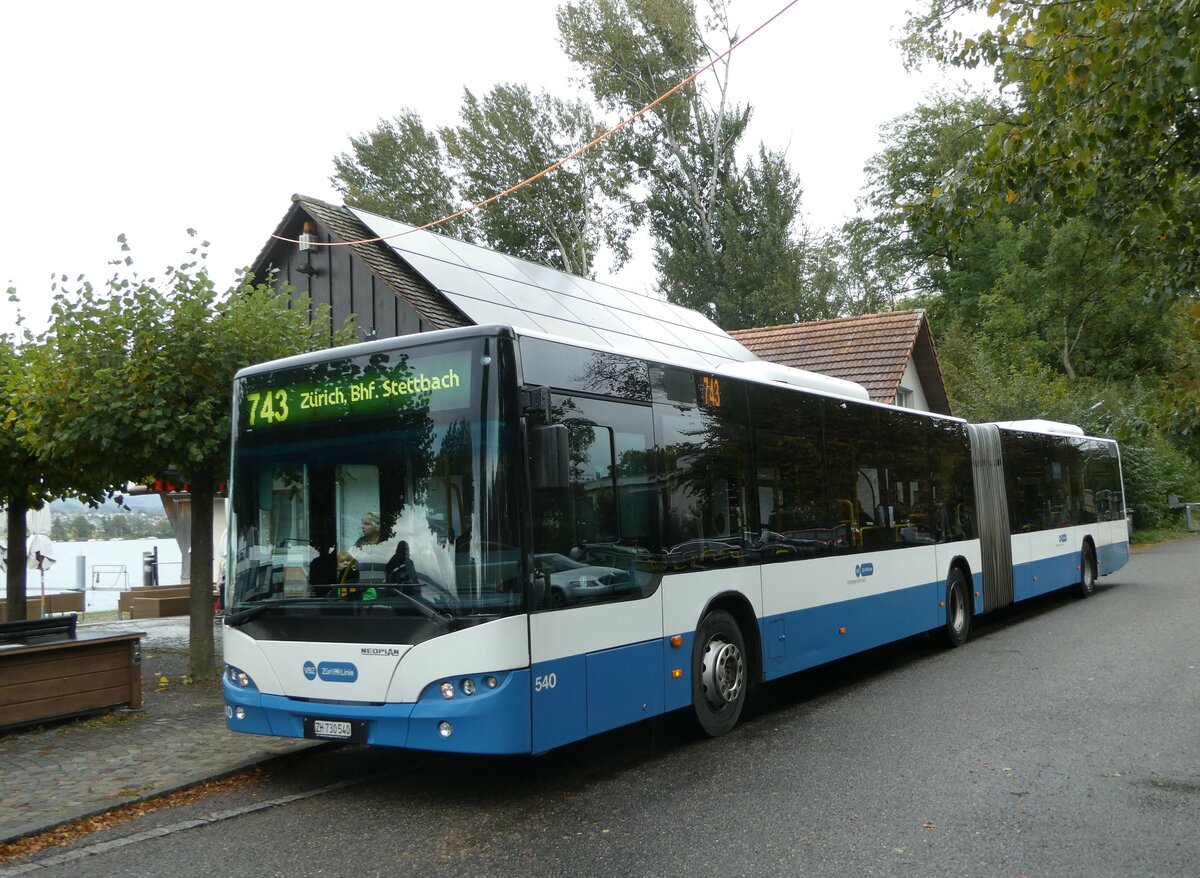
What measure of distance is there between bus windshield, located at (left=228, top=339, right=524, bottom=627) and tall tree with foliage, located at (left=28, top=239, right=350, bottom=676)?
2903mm

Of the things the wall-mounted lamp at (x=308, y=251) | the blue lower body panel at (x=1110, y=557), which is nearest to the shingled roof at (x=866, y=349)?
the blue lower body panel at (x=1110, y=557)

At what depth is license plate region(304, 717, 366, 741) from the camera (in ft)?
21.0

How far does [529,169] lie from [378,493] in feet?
109

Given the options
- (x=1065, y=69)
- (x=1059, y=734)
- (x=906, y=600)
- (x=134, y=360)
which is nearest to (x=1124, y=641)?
(x=906, y=600)

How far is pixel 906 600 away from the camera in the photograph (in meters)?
11.6

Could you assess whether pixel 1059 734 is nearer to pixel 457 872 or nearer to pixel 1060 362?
pixel 457 872

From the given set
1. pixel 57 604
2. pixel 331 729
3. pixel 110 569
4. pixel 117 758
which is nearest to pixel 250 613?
pixel 331 729

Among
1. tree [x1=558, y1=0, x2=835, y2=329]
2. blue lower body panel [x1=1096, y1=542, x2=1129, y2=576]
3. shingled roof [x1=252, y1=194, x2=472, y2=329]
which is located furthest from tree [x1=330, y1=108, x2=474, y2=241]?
blue lower body panel [x1=1096, y1=542, x2=1129, y2=576]

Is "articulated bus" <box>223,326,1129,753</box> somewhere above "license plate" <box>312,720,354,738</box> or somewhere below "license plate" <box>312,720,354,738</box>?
above

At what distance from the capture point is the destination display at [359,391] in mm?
6445

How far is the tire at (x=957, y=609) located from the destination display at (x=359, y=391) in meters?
8.36

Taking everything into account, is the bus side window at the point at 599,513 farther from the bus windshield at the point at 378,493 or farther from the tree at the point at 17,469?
the tree at the point at 17,469

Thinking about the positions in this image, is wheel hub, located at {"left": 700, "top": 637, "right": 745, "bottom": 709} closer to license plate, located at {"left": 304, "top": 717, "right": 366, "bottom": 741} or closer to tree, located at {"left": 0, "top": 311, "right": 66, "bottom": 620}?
license plate, located at {"left": 304, "top": 717, "right": 366, "bottom": 741}

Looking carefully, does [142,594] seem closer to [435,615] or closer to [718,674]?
[718,674]
